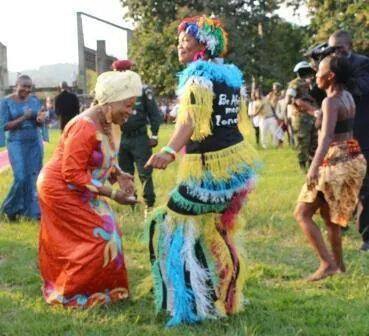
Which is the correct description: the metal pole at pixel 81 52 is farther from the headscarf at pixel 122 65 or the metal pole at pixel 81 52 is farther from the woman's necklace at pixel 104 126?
the woman's necklace at pixel 104 126

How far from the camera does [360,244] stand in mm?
6578

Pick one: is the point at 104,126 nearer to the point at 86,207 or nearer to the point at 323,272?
the point at 86,207

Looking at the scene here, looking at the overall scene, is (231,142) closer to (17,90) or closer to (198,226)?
(198,226)

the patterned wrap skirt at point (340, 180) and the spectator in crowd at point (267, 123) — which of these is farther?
the spectator in crowd at point (267, 123)

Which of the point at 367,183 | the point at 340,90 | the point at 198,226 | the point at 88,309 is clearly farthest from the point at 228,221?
the point at 367,183

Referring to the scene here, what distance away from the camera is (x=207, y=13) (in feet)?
115

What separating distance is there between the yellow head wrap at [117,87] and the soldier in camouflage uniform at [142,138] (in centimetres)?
345

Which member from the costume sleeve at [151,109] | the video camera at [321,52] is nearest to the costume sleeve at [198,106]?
the video camera at [321,52]

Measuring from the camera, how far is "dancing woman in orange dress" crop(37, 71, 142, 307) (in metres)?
4.48

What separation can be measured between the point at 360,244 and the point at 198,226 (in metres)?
2.88

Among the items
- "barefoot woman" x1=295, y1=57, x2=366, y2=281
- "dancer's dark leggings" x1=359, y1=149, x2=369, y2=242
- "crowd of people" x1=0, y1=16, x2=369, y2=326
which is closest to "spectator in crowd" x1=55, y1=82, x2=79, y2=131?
"dancer's dark leggings" x1=359, y1=149, x2=369, y2=242

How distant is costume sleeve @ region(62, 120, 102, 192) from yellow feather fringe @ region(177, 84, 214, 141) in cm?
76

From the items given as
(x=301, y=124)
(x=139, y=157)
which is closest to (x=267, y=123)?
(x=301, y=124)

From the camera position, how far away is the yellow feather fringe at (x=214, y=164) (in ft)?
13.5
